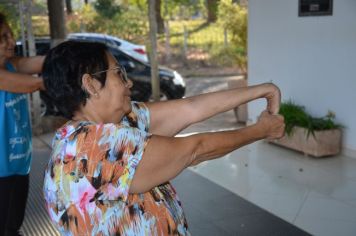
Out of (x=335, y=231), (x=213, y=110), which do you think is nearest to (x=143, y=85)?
(x=335, y=231)

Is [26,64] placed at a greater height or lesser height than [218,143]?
greater

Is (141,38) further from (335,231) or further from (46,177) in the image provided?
(46,177)

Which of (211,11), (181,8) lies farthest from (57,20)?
(181,8)

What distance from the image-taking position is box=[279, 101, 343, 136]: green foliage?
207 inches

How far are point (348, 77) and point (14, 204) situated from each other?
3.87 metres

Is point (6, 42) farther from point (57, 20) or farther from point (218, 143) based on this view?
point (57, 20)

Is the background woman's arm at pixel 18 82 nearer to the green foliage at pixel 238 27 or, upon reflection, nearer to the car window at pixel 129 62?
the green foliage at pixel 238 27

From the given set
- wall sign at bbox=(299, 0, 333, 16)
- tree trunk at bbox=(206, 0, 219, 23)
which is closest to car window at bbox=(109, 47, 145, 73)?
wall sign at bbox=(299, 0, 333, 16)

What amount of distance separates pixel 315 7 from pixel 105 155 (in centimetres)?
464

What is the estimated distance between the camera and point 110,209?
1373mm

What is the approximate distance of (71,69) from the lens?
4.53 feet

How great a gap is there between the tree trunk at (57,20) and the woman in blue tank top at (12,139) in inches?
212

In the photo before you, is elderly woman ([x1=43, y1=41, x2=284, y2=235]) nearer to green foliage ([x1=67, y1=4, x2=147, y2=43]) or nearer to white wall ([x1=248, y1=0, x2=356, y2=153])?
white wall ([x1=248, y1=0, x2=356, y2=153])

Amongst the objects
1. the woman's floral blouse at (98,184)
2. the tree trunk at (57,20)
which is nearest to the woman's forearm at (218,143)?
the woman's floral blouse at (98,184)
